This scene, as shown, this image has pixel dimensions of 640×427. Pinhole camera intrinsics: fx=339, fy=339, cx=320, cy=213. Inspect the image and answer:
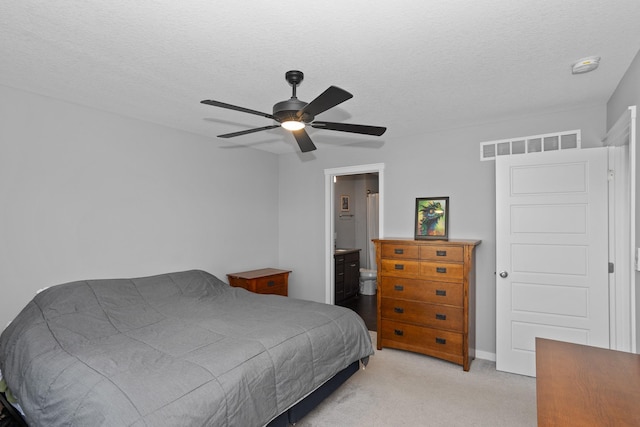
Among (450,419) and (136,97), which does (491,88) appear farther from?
(136,97)

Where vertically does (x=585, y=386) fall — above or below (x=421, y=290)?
above

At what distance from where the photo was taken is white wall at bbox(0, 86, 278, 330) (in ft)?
9.02

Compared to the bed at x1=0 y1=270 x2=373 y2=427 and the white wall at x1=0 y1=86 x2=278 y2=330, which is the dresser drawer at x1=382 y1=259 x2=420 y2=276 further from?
the white wall at x1=0 y1=86 x2=278 y2=330

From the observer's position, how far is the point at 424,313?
3578 mm

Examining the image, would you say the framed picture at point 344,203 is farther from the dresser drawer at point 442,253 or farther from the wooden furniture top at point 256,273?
the dresser drawer at point 442,253

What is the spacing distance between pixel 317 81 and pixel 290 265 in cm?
323

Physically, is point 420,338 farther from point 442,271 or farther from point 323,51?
point 323,51

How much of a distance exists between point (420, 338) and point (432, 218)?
4.39ft

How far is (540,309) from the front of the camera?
3.17 metres

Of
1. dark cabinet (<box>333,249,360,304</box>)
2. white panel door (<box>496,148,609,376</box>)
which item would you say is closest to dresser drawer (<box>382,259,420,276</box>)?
white panel door (<box>496,148,609,376</box>)

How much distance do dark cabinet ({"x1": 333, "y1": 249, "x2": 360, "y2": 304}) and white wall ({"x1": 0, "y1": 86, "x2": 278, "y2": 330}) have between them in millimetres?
1638

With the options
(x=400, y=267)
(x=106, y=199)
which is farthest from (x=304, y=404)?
(x=106, y=199)

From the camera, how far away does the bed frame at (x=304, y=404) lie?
2150mm

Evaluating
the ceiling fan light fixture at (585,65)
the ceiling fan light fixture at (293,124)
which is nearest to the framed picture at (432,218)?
the ceiling fan light fixture at (585,65)
